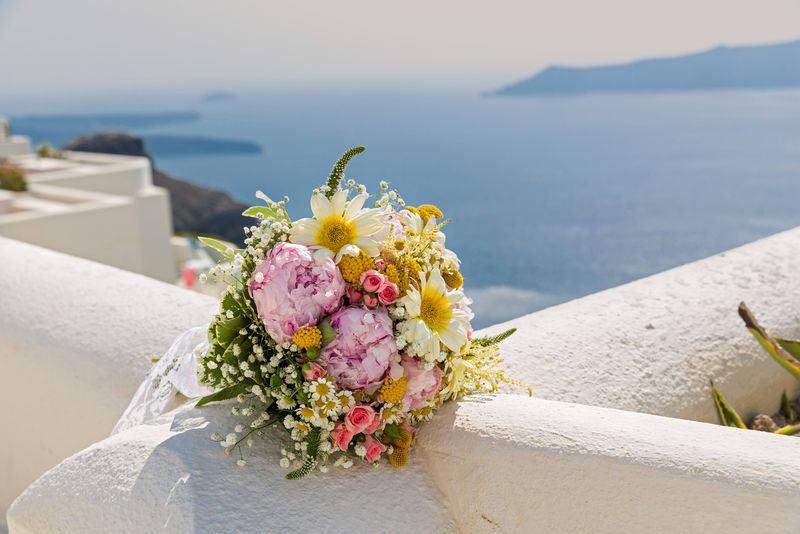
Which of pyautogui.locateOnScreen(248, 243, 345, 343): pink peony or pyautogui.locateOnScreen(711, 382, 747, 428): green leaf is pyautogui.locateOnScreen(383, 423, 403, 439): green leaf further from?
pyautogui.locateOnScreen(711, 382, 747, 428): green leaf

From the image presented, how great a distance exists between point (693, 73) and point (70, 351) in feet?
64.2

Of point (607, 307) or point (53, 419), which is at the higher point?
point (607, 307)

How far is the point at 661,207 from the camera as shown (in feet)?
53.5

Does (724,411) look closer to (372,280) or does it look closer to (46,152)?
(372,280)

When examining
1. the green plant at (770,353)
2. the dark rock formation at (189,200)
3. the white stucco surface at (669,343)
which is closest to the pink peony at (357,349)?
the white stucco surface at (669,343)

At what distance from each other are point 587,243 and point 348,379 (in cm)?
1630

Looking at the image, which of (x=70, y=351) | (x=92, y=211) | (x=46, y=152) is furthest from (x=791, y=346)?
(x=46, y=152)

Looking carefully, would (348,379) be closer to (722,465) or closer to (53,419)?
(722,465)

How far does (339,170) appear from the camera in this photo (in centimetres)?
107

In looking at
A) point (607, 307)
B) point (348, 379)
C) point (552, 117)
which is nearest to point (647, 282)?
point (607, 307)

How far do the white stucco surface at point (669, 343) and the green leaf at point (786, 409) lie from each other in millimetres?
18

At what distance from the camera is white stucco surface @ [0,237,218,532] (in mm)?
1660

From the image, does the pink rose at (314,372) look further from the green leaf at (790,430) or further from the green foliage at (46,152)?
the green foliage at (46,152)

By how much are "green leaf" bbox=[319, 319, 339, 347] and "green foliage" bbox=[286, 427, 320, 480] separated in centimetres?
13
